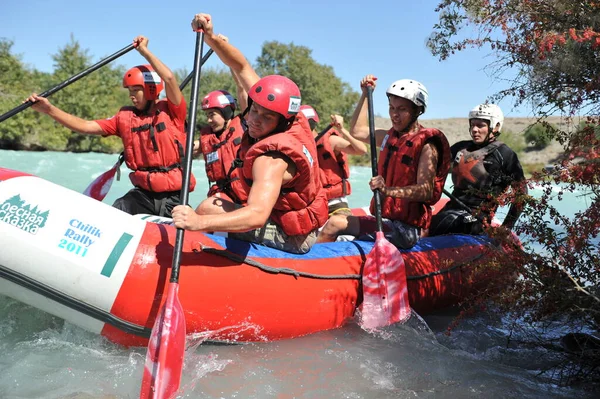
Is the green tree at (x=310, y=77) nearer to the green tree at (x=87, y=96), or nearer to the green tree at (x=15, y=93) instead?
the green tree at (x=87, y=96)

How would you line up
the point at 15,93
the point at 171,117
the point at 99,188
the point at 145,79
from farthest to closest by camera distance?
1. the point at 15,93
2. the point at 99,188
3. the point at 171,117
4. the point at 145,79

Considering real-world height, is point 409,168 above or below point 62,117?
below

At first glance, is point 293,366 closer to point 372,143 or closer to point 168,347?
point 168,347

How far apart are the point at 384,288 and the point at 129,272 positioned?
199cm

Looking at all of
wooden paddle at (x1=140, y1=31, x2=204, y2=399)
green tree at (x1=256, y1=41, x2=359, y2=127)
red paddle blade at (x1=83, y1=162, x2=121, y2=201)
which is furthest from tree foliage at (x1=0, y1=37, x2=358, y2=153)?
wooden paddle at (x1=140, y1=31, x2=204, y2=399)

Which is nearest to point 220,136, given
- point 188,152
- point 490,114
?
point 188,152

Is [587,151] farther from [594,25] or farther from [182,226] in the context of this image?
[182,226]

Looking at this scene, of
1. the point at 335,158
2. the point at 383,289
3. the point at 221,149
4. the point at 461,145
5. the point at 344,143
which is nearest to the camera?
the point at 383,289

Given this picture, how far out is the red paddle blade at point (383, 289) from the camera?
459cm

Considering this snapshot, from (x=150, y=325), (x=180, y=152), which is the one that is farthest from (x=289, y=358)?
(x=180, y=152)

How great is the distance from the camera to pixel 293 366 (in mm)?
4031

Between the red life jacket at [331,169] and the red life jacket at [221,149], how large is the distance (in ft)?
3.98

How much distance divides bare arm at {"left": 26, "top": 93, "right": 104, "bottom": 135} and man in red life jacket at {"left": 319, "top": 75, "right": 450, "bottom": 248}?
236cm

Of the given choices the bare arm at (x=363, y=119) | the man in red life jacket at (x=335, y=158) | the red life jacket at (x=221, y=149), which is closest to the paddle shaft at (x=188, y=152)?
the red life jacket at (x=221, y=149)
